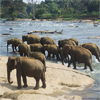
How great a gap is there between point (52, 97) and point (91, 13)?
93.7 meters

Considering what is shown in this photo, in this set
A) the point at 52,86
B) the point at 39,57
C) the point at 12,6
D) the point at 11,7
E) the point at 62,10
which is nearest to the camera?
the point at 52,86

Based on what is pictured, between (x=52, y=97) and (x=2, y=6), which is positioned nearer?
(x=52, y=97)

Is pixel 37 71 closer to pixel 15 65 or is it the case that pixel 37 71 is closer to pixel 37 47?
pixel 15 65

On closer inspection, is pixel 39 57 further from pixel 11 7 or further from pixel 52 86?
pixel 11 7

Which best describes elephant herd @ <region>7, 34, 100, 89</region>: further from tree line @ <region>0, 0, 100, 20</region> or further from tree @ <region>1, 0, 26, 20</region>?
tree @ <region>1, 0, 26, 20</region>

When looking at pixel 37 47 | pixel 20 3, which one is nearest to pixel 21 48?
pixel 37 47

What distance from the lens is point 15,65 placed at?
6.34 m

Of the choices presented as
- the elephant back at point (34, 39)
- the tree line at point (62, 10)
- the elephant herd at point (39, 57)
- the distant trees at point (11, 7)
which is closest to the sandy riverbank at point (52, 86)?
the elephant herd at point (39, 57)

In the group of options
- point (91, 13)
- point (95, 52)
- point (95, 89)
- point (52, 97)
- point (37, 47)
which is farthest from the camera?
point (91, 13)

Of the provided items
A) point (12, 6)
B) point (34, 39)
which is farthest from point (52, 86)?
point (12, 6)

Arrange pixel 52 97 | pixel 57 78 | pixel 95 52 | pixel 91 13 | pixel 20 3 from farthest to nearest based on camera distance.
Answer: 1. pixel 20 3
2. pixel 91 13
3. pixel 95 52
4. pixel 57 78
5. pixel 52 97

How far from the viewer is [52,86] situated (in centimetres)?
723

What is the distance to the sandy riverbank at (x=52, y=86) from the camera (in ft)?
19.5

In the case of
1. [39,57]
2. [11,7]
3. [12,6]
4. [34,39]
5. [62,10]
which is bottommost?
[34,39]
